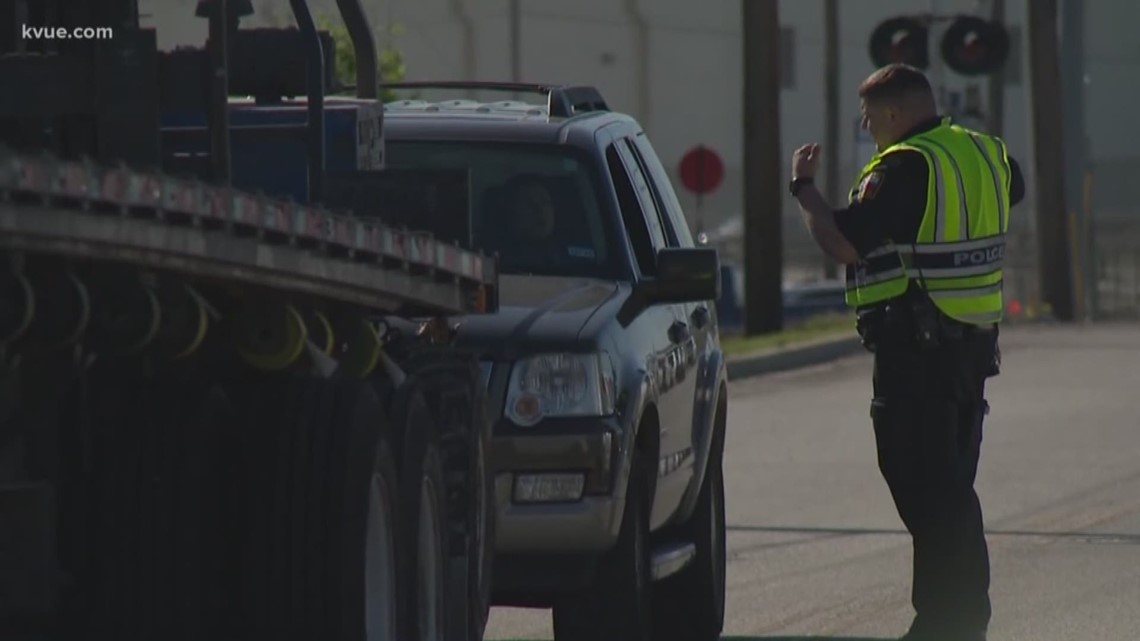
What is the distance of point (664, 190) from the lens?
9789mm

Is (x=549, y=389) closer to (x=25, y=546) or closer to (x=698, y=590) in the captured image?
(x=698, y=590)

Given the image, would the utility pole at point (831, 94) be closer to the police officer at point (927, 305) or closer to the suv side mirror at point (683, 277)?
the suv side mirror at point (683, 277)

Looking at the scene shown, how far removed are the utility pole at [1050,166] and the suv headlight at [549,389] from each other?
24652 millimetres

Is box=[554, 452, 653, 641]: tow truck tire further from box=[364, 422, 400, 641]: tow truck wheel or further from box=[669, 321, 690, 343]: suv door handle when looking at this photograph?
box=[364, 422, 400, 641]: tow truck wheel

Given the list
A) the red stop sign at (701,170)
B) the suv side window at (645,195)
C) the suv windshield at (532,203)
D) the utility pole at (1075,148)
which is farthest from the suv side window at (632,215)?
the red stop sign at (701,170)

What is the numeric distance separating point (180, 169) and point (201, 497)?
1175 mm

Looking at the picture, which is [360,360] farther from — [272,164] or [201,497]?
[272,164]

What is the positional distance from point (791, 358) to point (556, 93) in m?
14.9

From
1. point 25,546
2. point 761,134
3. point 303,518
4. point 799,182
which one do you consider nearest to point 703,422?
point 799,182

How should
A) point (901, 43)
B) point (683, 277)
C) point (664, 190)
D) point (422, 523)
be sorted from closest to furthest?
point (422, 523) → point (683, 277) → point (664, 190) → point (901, 43)

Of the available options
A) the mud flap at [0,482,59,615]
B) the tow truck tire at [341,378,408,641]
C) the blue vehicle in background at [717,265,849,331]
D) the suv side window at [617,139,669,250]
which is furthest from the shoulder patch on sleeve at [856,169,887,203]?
the blue vehicle in background at [717,265,849,331]

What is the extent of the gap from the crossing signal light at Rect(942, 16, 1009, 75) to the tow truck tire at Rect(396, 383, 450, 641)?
21956 millimetres

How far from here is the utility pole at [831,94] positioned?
147 feet

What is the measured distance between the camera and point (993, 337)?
311 inches
